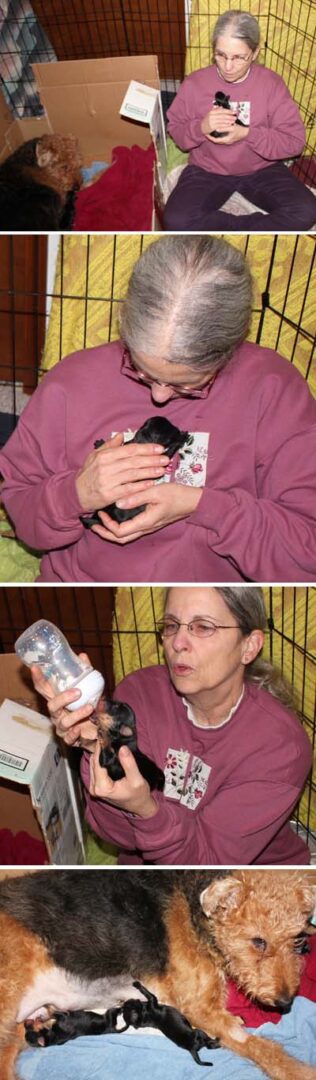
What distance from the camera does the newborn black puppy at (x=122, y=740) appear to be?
1.20 meters

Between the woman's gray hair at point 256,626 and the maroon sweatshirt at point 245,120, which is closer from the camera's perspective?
the woman's gray hair at point 256,626

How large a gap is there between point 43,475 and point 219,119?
86 cm

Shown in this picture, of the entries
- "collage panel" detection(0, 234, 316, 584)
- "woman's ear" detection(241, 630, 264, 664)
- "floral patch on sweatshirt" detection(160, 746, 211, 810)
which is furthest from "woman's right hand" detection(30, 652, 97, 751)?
"collage panel" detection(0, 234, 316, 584)

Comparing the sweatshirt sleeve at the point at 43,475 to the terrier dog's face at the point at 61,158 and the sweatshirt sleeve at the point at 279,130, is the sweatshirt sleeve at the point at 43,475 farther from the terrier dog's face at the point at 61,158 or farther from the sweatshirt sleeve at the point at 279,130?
the terrier dog's face at the point at 61,158

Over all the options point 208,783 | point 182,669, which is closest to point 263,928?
point 208,783

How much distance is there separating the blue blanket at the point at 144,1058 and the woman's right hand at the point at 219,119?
59.7 inches

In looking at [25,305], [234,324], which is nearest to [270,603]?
[234,324]

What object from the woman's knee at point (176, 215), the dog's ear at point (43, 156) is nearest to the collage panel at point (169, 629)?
the woman's knee at point (176, 215)

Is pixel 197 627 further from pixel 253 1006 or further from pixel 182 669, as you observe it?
pixel 253 1006

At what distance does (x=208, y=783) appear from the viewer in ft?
4.19

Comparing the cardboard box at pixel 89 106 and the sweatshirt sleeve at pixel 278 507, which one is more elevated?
the cardboard box at pixel 89 106

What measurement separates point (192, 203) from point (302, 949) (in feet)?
4.62

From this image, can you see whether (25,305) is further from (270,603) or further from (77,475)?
(270,603)

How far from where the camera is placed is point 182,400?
1.51 meters
